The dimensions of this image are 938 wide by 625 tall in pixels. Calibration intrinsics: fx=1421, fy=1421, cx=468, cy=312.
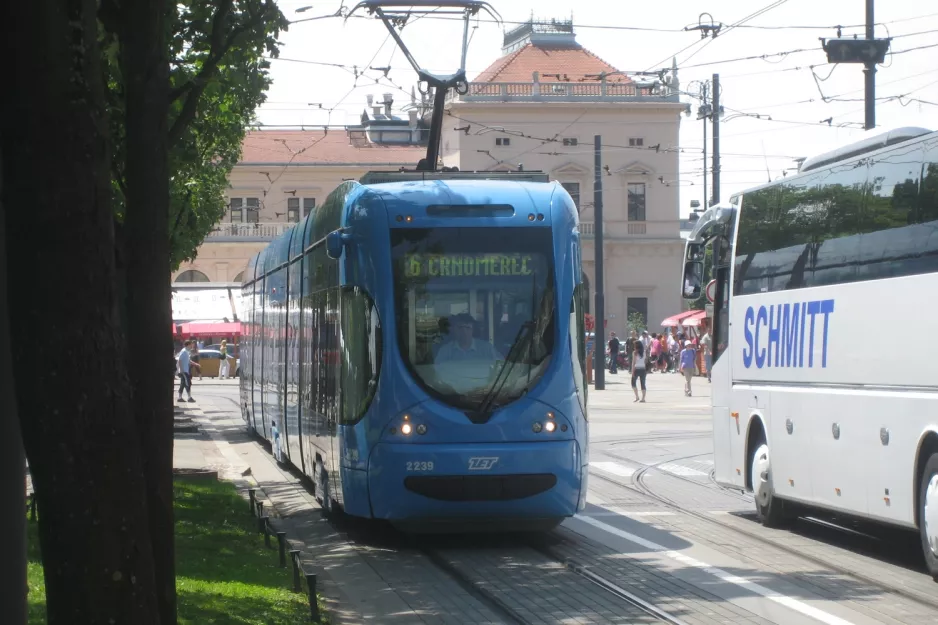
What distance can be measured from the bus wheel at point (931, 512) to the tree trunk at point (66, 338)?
706 cm

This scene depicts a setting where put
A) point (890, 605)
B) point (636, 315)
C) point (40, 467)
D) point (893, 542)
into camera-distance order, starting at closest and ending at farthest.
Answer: point (40, 467), point (890, 605), point (893, 542), point (636, 315)

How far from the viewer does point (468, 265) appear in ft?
41.0

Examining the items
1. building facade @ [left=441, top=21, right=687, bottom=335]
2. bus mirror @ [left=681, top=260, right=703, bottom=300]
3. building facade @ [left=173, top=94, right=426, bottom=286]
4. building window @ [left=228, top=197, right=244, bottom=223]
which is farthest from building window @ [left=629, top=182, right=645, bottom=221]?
bus mirror @ [left=681, top=260, right=703, bottom=300]

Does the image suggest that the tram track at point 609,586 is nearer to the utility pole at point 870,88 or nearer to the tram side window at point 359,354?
the tram side window at point 359,354

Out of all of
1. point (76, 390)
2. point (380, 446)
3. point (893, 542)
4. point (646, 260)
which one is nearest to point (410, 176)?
point (380, 446)

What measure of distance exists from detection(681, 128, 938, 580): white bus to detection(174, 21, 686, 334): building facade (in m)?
53.2

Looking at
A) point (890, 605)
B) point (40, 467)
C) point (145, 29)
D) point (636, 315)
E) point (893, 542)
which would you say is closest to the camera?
point (40, 467)

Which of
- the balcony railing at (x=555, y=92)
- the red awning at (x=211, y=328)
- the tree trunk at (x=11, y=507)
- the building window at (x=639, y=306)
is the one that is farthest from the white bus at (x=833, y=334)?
the building window at (x=639, y=306)

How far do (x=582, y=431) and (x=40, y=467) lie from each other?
27.0 ft

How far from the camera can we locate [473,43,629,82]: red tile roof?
253 ft

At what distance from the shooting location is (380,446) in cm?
1209

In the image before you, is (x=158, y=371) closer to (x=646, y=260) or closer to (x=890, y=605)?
(x=890, y=605)

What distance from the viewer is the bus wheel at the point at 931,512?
1027 cm

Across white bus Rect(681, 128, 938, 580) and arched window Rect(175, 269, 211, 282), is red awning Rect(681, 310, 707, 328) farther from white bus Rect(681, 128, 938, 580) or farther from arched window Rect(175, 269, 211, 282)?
white bus Rect(681, 128, 938, 580)
